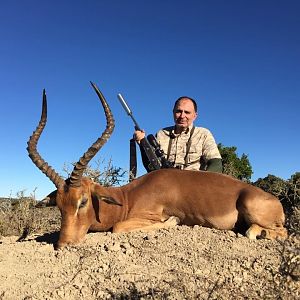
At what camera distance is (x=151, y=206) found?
6852 millimetres

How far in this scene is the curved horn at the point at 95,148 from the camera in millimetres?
6254

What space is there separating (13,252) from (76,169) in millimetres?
1335

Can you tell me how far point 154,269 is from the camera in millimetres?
4855

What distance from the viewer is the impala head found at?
6.11 meters

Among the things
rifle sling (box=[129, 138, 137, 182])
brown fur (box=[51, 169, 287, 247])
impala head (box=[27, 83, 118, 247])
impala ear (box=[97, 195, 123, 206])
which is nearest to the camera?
impala head (box=[27, 83, 118, 247])

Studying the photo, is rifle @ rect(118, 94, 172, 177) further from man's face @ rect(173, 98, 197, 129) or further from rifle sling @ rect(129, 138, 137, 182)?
man's face @ rect(173, 98, 197, 129)

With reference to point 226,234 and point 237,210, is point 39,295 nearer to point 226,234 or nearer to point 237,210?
point 226,234

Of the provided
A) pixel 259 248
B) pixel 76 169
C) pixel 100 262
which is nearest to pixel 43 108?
pixel 76 169

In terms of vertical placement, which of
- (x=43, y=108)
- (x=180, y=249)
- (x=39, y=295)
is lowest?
(x=39, y=295)

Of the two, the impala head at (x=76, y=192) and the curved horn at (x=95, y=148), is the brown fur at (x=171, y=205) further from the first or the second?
the curved horn at (x=95, y=148)

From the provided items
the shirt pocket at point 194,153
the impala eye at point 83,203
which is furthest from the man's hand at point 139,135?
the impala eye at point 83,203

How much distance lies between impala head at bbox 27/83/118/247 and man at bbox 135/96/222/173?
2721 millimetres

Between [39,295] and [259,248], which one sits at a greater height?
[259,248]

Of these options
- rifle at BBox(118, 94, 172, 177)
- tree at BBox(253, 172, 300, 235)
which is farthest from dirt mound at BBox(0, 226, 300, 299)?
tree at BBox(253, 172, 300, 235)
